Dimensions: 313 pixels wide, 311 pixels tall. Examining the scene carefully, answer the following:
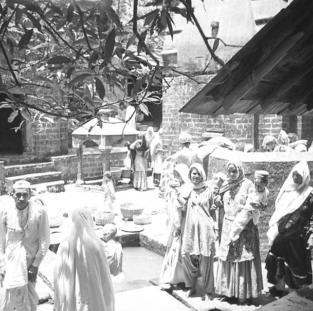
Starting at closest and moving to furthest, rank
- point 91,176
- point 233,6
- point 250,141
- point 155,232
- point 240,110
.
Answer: point 240,110 → point 155,232 → point 250,141 → point 233,6 → point 91,176

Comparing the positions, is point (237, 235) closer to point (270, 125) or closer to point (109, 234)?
point (109, 234)

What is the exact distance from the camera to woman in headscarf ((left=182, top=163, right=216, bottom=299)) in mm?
5684

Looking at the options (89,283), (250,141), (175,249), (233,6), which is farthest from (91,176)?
(89,283)

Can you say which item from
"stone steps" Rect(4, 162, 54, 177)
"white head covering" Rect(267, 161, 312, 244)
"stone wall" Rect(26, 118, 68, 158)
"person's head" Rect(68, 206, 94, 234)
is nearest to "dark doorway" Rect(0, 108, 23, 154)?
"stone wall" Rect(26, 118, 68, 158)

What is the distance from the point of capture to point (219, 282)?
18.4 ft

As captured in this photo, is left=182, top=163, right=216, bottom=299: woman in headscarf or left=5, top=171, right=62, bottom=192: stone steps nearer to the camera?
left=182, top=163, right=216, bottom=299: woman in headscarf

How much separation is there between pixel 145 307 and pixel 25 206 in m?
1.84

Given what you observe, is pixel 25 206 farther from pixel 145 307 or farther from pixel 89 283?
pixel 145 307

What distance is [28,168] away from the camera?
14.2 m

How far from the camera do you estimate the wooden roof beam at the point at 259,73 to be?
2297mm

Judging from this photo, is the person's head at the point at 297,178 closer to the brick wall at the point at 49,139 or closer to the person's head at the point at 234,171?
the person's head at the point at 234,171

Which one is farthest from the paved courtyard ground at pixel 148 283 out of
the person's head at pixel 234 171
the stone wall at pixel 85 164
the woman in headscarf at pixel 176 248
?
the stone wall at pixel 85 164

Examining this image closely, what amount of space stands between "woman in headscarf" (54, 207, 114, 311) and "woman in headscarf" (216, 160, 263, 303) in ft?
5.45

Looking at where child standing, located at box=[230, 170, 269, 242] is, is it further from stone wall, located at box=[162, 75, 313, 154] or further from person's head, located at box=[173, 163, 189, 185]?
stone wall, located at box=[162, 75, 313, 154]
